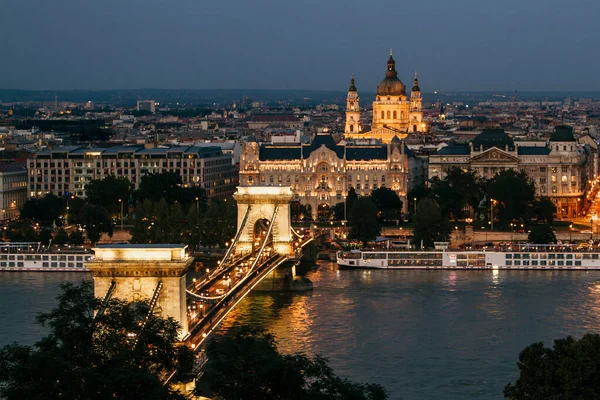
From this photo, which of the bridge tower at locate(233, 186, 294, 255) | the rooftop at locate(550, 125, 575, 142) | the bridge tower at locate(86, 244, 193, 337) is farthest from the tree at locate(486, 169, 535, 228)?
the bridge tower at locate(86, 244, 193, 337)

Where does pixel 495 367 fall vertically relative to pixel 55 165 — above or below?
below

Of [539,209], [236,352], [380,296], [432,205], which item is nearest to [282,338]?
[380,296]

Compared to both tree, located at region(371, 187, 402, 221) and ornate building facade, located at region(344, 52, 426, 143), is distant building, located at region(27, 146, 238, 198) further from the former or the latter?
ornate building facade, located at region(344, 52, 426, 143)

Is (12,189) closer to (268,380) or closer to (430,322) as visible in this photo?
(430,322)

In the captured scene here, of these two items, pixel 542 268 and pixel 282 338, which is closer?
pixel 282 338

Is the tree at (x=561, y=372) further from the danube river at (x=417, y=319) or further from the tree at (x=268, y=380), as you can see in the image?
the danube river at (x=417, y=319)

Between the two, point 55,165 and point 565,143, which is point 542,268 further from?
point 55,165

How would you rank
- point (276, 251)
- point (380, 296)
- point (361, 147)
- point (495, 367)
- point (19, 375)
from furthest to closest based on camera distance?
point (361, 147) → point (276, 251) → point (380, 296) → point (495, 367) → point (19, 375)
